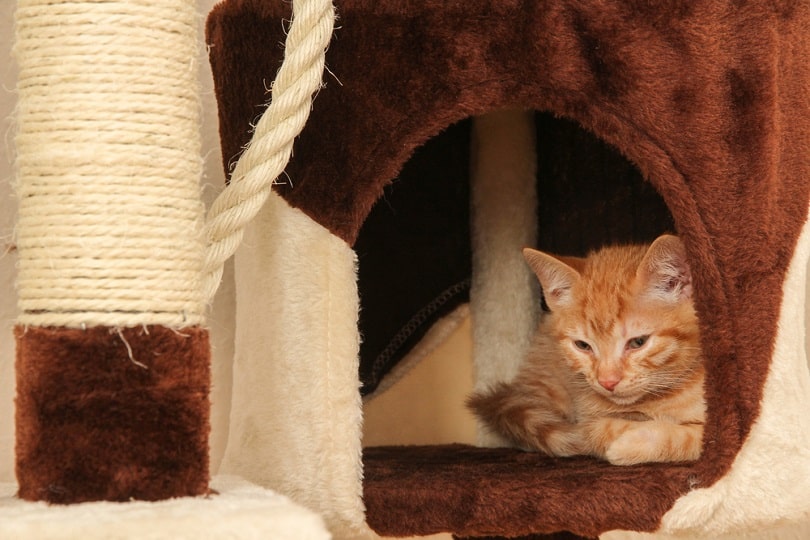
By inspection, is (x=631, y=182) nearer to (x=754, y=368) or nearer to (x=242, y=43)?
(x=754, y=368)

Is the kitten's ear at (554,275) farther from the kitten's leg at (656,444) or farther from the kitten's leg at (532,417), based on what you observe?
the kitten's leg at (656,444)

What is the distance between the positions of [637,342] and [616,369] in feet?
0.22

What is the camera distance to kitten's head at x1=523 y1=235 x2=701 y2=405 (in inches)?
60.9

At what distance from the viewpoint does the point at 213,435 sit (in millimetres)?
1862

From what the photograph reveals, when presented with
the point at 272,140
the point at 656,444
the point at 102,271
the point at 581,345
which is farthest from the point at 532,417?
the point at 102,271

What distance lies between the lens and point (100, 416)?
0.95 meters

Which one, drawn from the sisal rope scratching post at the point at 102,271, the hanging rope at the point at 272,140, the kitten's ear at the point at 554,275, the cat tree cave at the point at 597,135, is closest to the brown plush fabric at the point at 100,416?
the sisal rope scratching post at the point at 102,271

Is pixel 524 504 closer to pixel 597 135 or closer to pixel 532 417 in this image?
pixel 532 417

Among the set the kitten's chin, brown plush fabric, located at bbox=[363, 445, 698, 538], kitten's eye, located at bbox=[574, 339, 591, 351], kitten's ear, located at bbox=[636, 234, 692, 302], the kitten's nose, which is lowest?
brown plush fabric, located at bbox=[363, 445, 698, 538]

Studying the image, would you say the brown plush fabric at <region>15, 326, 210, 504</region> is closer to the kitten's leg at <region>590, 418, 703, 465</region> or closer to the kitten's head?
the kitten's leg at <region>590, 418, 703, 465</region>

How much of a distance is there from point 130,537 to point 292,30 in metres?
0.59

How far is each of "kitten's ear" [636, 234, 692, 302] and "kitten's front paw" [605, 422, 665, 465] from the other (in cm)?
26

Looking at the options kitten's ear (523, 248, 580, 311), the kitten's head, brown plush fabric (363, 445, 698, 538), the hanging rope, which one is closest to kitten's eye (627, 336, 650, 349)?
the kitten's head

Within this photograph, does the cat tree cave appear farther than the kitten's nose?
No
